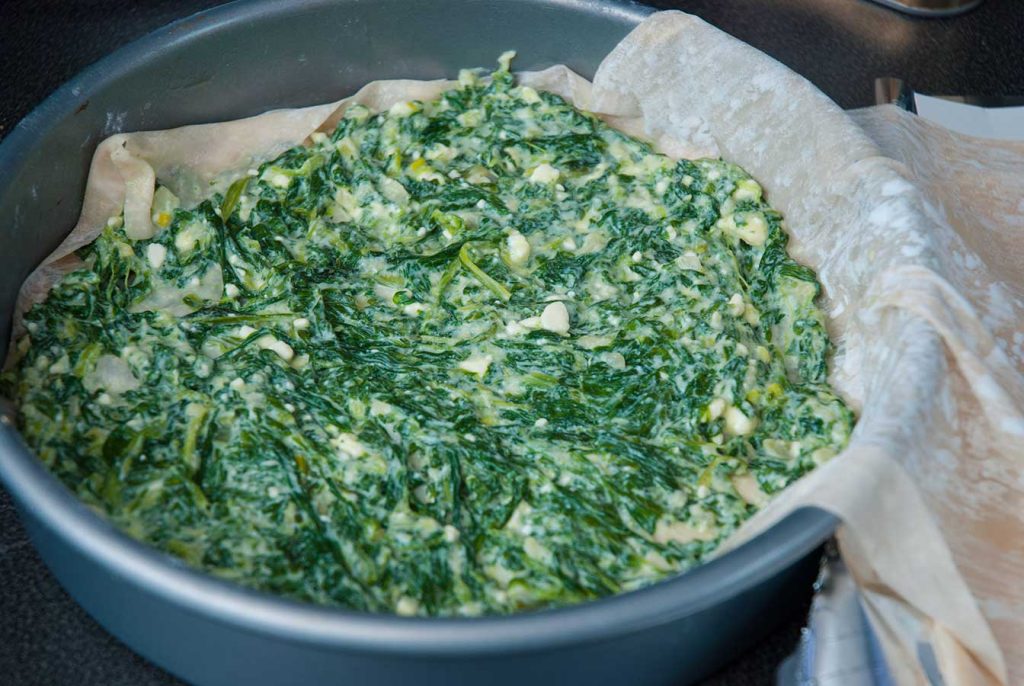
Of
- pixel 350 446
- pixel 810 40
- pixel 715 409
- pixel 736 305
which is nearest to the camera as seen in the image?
pixel 350 446

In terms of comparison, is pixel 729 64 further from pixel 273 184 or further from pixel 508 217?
pixel 273 184

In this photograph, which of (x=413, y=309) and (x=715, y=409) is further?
(x=413, y=309)

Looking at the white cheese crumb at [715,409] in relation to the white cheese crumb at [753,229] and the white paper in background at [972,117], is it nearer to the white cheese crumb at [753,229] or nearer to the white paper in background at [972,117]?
the white cheese crumb at [753,229]

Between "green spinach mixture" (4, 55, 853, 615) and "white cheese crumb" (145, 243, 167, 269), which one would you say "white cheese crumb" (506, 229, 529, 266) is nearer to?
"green spinach mixture" (4, 55, 853, 615)

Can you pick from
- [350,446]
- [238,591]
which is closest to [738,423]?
[350,446]

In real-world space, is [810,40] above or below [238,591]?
below

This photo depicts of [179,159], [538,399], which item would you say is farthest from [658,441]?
[179,159]

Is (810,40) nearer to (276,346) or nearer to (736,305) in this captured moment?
(736,305)
